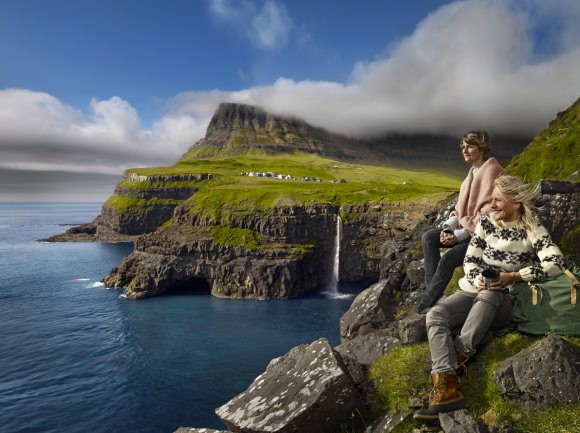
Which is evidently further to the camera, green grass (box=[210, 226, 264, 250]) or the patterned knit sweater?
green grass (box=[210, 226, 264, 250])

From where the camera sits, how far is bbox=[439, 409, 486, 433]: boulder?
684cm

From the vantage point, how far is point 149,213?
7584 inches

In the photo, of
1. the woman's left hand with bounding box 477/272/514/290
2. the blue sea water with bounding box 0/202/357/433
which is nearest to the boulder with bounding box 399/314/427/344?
the woman's left hand with bounding box 477/272/514/290

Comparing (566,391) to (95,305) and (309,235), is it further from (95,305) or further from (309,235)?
(309,235)

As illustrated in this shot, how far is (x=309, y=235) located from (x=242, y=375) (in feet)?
203

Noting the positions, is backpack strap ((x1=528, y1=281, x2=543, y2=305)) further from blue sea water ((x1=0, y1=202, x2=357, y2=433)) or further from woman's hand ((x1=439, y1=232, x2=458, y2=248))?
blue sea water ((x1=0, y1=202, x2=357, y2=433))

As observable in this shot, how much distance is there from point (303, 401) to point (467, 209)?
719 cm

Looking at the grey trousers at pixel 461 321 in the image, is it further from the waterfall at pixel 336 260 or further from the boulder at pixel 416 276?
the waterfall at pixel 336 260

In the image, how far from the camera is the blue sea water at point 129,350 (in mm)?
39094

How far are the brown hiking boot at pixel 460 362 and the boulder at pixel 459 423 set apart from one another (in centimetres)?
114

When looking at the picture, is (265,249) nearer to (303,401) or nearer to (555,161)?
(555,161)

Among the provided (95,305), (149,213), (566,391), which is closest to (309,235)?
(95,305)

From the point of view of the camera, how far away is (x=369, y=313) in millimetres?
16312

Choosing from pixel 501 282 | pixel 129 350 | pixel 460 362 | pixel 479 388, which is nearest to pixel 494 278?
pixel 501 282
